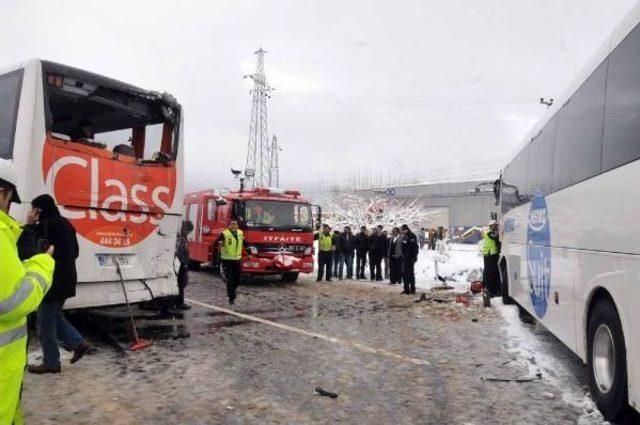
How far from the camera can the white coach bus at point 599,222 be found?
428 cm

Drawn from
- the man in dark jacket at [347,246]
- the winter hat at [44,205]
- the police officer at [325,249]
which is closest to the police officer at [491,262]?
the police officer at [325,249]

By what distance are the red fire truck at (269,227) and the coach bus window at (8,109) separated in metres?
8.55

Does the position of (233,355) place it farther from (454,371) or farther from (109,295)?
(454,371)

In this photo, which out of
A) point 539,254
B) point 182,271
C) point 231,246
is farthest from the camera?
point 231,246

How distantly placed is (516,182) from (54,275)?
8210 millimetres

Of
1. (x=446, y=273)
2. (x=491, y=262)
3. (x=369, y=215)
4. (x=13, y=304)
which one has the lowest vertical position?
(x=446, y=273)

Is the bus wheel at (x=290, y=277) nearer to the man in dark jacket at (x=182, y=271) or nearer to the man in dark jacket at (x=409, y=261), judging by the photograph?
Answer: the man in dark jacket at (x=409, y=261)

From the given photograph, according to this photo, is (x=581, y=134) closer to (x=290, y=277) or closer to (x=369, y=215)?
(x=290, y=277)

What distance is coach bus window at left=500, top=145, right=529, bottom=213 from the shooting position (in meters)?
9.33

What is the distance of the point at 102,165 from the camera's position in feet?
24.4

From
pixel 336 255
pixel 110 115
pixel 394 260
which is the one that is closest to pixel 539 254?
pixel 110 115

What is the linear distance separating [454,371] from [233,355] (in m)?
2.73

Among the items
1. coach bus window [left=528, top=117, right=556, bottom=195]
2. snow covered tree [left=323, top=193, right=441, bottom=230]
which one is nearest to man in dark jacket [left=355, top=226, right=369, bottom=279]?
coach bus window [left=528, top=117, right=556, bottom=195]

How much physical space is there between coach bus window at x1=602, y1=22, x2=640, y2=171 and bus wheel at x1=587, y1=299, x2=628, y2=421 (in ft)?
4.35
